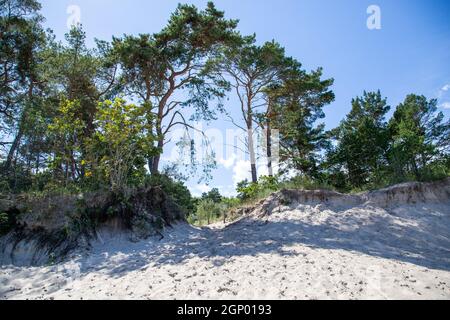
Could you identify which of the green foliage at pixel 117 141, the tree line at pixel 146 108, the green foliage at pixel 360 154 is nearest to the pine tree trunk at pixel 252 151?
the tree line at pixel 146 108

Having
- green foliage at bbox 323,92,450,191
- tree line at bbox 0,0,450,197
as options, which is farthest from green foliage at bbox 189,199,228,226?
green foliage at bbox 323,92,450,191

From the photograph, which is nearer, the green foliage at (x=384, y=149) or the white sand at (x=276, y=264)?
the white sand at (x=276, y=264)

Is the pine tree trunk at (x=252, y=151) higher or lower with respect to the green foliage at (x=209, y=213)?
higher

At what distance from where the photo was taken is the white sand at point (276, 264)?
12.5 feet

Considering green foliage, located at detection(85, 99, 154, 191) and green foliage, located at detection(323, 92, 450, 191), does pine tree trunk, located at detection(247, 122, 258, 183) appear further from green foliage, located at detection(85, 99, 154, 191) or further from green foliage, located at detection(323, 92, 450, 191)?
green foliage, located at detection(85, 99, 154, 191)

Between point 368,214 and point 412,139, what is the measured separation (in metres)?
4.17

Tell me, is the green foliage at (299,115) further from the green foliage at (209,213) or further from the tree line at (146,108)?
the green foliage at (209,213)

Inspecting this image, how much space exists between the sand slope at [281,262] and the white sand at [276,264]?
0.02m

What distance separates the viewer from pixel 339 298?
3355 mm

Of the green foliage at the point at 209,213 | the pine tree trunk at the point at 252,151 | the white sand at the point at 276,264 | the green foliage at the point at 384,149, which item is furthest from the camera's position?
the pine tree trunk at the point at 252,151

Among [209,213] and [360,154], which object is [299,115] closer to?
[360,154]

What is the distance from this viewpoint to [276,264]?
5.07m

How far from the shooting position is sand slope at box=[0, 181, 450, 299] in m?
3.84
